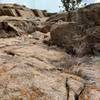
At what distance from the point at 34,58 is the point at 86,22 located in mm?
3304

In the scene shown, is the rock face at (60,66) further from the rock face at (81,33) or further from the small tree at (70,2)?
the small tree at (70,2)

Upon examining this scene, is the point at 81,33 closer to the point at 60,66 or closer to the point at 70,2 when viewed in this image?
the point at 60,66

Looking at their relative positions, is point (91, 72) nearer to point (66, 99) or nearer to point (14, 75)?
point (66, 99)

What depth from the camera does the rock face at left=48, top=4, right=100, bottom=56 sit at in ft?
27.6

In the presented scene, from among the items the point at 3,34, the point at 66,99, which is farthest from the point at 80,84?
the point at 3,34

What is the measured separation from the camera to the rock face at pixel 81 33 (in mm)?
8398

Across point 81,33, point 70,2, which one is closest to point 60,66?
point 81,33

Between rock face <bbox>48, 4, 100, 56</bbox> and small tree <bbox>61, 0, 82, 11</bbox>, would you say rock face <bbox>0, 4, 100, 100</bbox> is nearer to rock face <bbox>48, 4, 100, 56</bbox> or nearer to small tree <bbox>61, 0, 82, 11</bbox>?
rock face <bbox>48, 4, 100, 56</bbox>

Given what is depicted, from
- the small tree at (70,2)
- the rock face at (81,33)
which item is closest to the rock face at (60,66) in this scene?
the rock face at (81,33)

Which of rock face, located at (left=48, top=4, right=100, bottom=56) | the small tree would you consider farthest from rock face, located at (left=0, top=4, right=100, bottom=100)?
the small tree

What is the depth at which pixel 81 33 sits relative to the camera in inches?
357

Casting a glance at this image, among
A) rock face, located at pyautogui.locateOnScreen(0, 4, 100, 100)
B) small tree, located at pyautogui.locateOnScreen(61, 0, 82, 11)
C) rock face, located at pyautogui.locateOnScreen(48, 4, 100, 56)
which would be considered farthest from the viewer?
small tree, located at pyautogui.locateOnScreen(61, 0, 82, 11)

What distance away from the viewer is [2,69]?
5855 millimetres

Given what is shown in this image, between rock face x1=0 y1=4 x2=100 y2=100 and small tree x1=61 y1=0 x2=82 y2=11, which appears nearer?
rock face x1=0 y1=4 x2=100 y2=100
